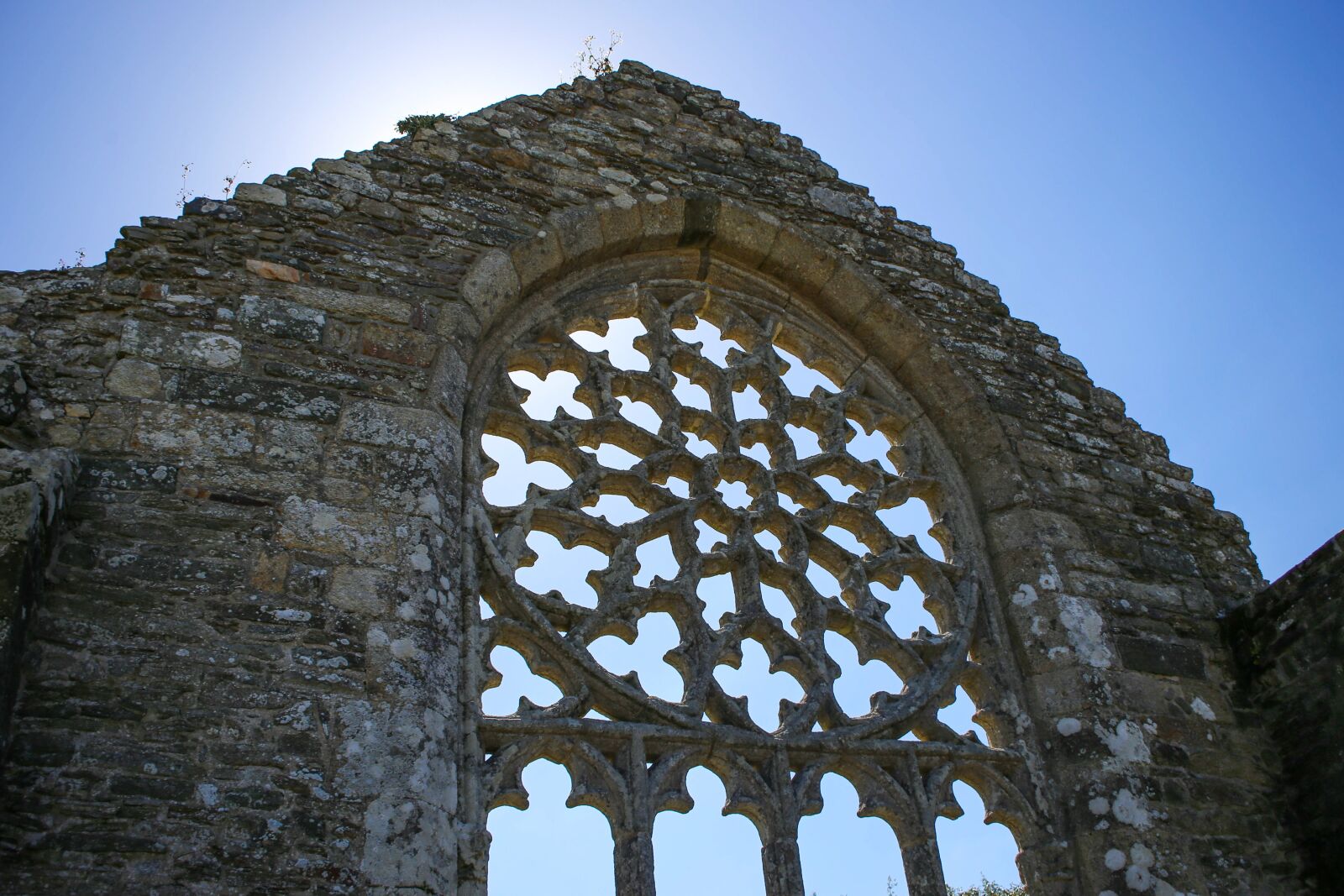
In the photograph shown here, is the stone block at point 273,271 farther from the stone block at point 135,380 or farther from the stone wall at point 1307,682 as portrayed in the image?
the stone wall at point 1307,682

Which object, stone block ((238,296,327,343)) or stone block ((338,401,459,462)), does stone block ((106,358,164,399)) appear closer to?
stone block ((238,296,327,343))

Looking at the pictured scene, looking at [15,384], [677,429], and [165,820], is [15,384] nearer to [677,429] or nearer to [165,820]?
[165,820]

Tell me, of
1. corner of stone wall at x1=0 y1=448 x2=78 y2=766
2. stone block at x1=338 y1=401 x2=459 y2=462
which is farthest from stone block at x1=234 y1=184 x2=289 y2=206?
corner of stone wall at x1=0 y1=448 x2=78 y2=766

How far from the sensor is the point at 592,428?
556cm

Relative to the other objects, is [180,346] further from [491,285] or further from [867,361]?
[867,361]

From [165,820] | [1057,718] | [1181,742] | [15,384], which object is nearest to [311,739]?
[165,820]

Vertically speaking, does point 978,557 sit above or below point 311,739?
above

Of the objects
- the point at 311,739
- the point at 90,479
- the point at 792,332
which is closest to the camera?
the point at 311,739

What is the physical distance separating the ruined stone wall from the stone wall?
0.38ft

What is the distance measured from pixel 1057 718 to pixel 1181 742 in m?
0.49

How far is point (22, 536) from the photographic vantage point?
3582 millimetres

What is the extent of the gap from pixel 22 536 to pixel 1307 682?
15.5ft

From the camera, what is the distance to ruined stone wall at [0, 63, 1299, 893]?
3559mm

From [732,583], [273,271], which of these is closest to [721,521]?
[732,583]
